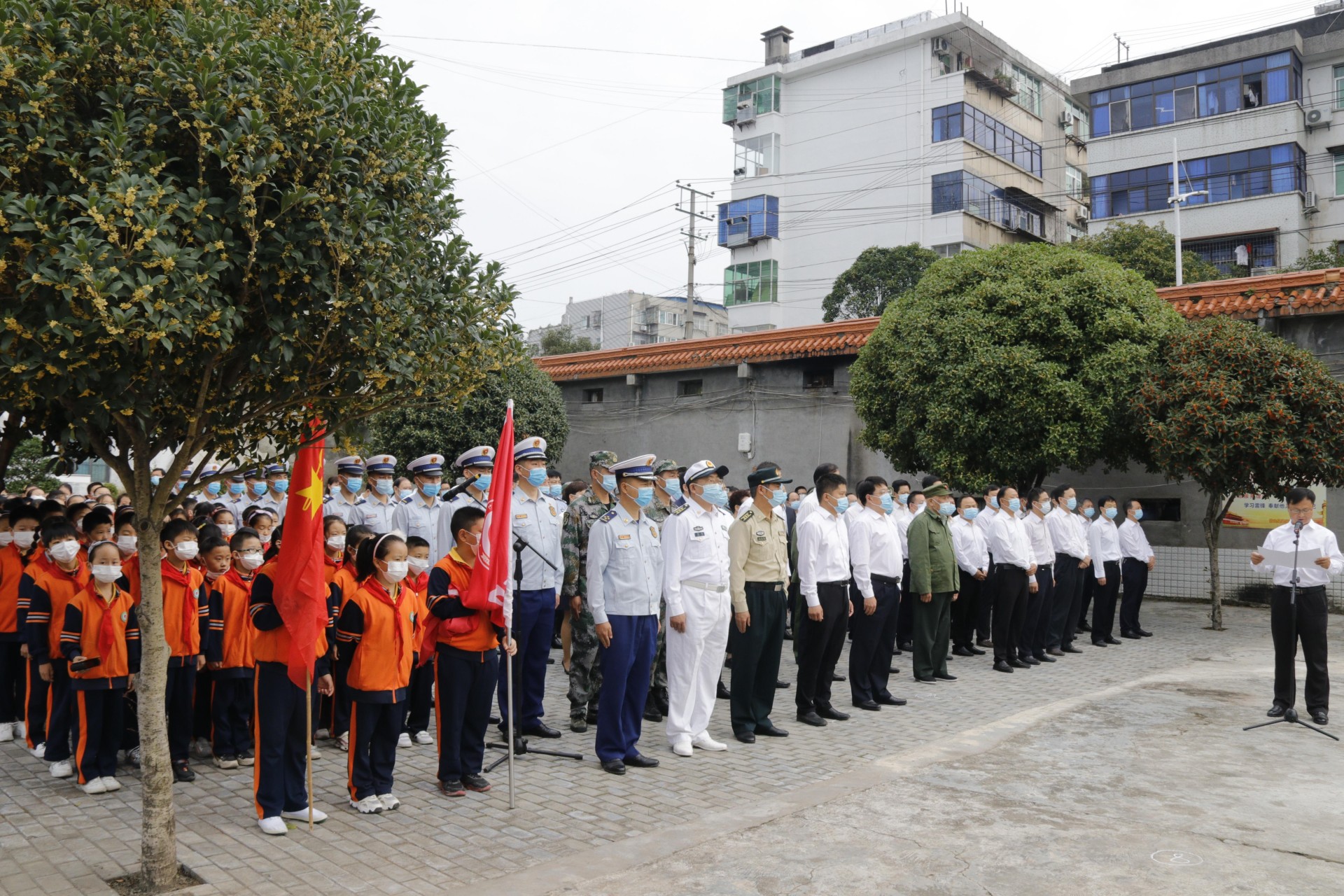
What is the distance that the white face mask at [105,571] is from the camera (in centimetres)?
619

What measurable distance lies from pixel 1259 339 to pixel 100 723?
48.5 ft

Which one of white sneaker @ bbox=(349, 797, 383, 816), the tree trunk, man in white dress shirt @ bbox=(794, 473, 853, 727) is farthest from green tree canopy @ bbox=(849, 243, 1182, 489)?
the tree trunk

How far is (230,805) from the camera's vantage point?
601 cm

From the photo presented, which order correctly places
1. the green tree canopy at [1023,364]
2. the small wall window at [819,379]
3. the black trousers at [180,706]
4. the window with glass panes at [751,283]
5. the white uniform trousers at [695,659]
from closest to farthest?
the black trousers at [180,706], the white uniform trousers at [695,659], the green tree canopy at [1023,364], the small wall window at [819,379], the window with glass panes at [751,283]

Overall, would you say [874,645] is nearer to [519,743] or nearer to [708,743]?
[708,743]

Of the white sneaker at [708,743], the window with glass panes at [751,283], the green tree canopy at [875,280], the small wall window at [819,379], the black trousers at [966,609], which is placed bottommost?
the white sneaker at [708,743]

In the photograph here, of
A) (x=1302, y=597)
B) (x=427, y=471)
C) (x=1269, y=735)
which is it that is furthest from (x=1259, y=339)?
(x=427, y=471)

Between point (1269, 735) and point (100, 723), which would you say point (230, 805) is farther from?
point (1269, 735)

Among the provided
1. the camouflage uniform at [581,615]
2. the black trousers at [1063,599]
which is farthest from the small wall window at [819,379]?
the camouflage uniform at [581,615]

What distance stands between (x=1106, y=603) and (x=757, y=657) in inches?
324

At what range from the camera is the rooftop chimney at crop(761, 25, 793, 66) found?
4588 cm

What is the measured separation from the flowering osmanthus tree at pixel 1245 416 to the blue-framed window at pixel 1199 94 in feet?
78.0

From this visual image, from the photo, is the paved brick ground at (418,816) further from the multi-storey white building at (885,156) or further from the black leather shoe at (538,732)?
the multi-storey white building at (885,156)

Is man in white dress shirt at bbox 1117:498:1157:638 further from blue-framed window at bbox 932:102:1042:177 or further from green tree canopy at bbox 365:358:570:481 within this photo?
blue-framed window at bbox 932:102:1042:177
